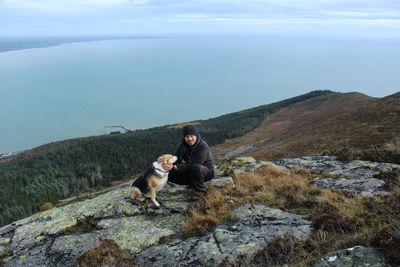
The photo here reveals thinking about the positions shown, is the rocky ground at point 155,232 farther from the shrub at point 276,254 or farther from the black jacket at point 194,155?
the black jacket at point 194,155

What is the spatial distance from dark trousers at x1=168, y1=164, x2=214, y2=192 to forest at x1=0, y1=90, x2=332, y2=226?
81.0m

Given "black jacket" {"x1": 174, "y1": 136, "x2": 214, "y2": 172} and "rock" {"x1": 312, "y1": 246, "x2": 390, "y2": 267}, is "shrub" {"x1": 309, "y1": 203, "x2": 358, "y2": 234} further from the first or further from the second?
"black jacket" {"x1": 174, "y1": 136, "x2": 214, "y2": 172}

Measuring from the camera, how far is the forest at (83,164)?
85500 mm

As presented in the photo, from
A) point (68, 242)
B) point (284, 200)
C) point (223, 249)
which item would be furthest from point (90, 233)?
point (284, 200)

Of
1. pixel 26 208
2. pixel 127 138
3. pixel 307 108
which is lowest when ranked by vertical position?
pixel 26 208

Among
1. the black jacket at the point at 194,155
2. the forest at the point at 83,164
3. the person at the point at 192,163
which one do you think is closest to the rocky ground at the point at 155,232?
the person at the point at 192,163

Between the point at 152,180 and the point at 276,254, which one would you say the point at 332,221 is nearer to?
the point at 276,254

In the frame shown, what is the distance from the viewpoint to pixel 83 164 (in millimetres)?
108312

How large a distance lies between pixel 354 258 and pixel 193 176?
582 centimetres

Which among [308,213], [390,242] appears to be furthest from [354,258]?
[308,213]

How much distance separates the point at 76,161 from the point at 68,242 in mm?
115730

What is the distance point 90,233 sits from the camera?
8.16 metres

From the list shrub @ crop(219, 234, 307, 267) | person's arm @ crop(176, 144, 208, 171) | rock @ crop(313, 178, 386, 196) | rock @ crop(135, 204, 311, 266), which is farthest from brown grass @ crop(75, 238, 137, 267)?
rock @ crop(313, 178, 386, 196)

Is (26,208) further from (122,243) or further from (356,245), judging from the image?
(356,245)
